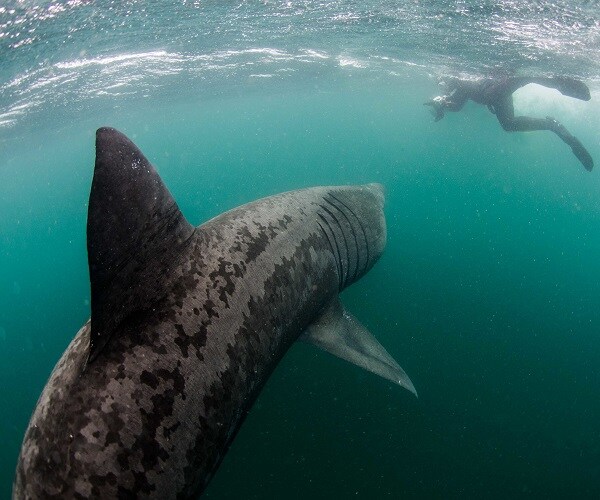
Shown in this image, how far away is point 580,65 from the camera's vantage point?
1752cm

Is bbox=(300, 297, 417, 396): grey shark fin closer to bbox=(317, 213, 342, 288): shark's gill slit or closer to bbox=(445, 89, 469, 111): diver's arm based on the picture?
bbox=(317, 213, 342, 288): shark's gill slit

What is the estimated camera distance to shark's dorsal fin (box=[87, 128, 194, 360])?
84.7 inches

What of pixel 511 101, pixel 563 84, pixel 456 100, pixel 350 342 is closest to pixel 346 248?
pixel 350 342

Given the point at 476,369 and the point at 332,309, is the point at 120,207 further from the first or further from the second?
the point at 476,369

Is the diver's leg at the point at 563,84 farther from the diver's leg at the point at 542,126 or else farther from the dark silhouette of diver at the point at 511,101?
the diver's leg at the point at 542,126

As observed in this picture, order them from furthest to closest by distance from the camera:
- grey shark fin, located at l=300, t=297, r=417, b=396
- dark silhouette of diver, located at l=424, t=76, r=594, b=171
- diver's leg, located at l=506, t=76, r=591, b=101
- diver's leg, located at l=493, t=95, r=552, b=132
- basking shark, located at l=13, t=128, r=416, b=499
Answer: diver's leg, located at l=506, t=76, r=591, b=101, diver's leg, located at l=493, t=95, r=552, b=132, dark silhouette of diver, located at l=424, t=76, r=594, b=171, grey shark fin, located at l=300, t=297, r=417, b=396, basking shark, located at l=13, t=128, r=416, b=499

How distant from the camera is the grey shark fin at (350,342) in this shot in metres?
4.26

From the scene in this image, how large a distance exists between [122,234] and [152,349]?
0.76 m

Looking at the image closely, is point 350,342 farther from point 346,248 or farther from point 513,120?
point 513,120

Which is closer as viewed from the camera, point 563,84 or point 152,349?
point 152,349

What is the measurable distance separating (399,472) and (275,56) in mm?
22205

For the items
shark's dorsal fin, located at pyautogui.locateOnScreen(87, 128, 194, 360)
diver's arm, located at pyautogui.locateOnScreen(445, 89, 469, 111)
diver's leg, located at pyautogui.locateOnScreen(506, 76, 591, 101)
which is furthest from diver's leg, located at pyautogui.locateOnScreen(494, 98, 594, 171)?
shark's dorsal fin, located at pyautogui.locateOnScreen(87, 128, 194, 360)

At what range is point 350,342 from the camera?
4512mm

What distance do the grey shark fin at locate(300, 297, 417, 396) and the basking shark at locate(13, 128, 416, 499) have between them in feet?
2.89
